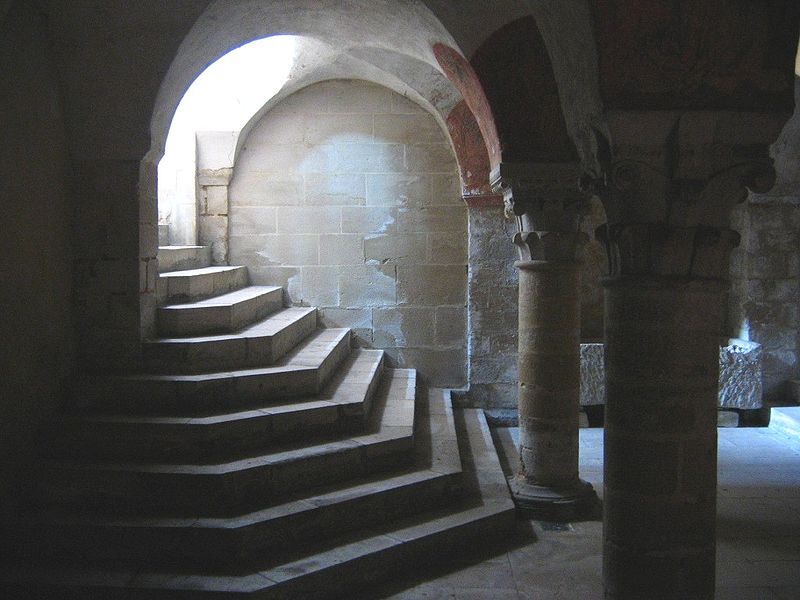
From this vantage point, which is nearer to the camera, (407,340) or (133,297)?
(133,297)

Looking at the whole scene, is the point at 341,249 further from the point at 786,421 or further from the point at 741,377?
the point at 786,421

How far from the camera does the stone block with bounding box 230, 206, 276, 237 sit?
24.2 feet

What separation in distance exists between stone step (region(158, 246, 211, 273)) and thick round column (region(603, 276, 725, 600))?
168 inches

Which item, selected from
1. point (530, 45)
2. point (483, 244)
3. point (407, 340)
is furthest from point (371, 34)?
point (407, 340)

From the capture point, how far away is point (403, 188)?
7344 millimetres

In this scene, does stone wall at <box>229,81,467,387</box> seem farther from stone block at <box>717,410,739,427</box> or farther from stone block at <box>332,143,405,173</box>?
stone block at <box>717,410,739,427</box>

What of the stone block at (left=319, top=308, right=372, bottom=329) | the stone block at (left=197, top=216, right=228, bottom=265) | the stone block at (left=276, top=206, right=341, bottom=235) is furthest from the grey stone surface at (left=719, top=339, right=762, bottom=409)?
the stone block at (left=197, top=216, right=228, bottom=265)

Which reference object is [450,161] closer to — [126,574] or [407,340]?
[407,340]

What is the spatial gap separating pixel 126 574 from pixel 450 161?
4.95m

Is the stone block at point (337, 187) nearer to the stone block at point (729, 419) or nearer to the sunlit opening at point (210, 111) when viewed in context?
the sunlit opening at point (210, 111)

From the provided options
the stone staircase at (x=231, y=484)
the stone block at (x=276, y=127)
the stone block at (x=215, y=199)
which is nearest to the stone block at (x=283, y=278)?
the stone block at (x=215, y=199)

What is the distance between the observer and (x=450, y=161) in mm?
7324

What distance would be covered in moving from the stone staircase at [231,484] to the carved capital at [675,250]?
2008 millimetres

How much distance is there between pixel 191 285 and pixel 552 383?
2644mm
